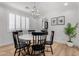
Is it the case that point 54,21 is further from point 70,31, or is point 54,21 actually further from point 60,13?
point 70,31

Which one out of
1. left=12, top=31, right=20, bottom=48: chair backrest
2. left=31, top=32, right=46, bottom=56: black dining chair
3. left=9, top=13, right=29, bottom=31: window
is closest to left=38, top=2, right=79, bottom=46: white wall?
left=31, top=32, right=46, bottom=56: black dining chair

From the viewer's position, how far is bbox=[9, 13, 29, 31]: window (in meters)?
1.80

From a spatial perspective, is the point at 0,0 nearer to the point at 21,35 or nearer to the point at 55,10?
the point at 21,35

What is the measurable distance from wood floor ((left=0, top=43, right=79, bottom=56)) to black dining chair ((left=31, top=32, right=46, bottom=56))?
0.52ft

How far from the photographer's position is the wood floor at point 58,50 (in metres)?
1.82

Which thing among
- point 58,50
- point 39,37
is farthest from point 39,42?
point 58,50

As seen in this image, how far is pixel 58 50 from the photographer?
1.87 meters

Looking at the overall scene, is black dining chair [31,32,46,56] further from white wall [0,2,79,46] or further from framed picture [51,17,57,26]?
framed picture [51,17,57,26]

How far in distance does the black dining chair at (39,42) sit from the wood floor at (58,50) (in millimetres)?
160

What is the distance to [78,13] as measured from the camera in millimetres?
1785

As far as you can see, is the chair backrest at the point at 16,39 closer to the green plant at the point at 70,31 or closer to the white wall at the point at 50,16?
the white wall at the point at 50,16

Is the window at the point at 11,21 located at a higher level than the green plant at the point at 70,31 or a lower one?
higher

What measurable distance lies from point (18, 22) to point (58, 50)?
107 cm

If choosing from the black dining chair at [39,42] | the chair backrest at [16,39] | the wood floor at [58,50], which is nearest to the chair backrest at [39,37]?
the black dining chair at [39,42]
